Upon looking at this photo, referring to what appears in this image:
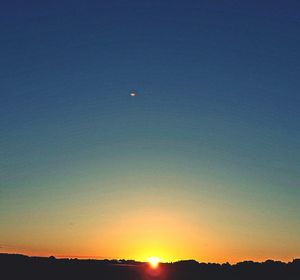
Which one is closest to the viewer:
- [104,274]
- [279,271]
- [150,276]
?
[104,274]

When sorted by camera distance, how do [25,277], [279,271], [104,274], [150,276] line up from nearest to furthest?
[25,277] < [104,274] < [150,276] < [279,271]

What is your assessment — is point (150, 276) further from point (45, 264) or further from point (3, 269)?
point (3, 269)

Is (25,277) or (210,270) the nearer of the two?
(25,277)

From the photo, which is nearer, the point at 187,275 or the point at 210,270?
the point at 187,275

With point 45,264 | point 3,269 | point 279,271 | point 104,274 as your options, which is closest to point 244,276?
point 279,271

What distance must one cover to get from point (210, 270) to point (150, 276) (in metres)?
14.6

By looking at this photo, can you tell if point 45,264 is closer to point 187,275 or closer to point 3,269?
point 3,269

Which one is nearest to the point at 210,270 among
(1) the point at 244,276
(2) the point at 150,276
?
(1) the point at 244,276

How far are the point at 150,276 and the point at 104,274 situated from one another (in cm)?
863

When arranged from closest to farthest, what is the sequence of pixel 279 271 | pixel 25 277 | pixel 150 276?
pixel 25 277 → pixel 150 276 → pixel 279 271

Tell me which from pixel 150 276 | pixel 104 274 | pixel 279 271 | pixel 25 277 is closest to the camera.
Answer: pixel 25 277

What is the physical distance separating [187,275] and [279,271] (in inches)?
682

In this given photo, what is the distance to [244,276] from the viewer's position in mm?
76625

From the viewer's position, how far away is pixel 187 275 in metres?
74.3
